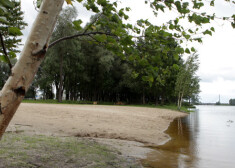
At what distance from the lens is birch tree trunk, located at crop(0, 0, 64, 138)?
169 cm

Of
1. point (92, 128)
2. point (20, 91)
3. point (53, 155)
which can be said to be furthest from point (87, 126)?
point (20, 91)

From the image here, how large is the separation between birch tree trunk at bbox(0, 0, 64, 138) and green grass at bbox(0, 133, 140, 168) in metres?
2.50

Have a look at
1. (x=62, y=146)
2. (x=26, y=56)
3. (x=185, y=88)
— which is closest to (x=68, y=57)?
(x=185, y=88)

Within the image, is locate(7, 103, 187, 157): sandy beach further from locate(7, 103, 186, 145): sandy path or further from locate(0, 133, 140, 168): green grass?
locate(0, 133, 140, 168): green grass

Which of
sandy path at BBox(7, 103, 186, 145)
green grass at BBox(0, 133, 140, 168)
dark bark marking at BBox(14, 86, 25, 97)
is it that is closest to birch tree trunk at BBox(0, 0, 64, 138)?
dark bark marking at BBox(14, 86, 25, 97)

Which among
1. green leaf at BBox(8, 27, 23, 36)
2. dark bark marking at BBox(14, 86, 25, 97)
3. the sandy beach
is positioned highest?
green leaf at BBox(8, 27, 23, 36)

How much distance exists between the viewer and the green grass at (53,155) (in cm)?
404

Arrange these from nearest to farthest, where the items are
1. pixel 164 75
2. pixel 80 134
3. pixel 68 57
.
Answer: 1. pixel 164 75
2. pixel 80 134
3. pixel 68 57

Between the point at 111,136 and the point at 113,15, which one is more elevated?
the point at 113,15

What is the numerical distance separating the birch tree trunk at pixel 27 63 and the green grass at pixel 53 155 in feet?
8.21

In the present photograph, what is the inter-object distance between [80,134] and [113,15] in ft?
17.7

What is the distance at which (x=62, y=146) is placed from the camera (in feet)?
17.8

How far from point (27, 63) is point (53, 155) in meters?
3.31

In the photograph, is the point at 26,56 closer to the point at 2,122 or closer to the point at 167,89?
the point at 2,122
